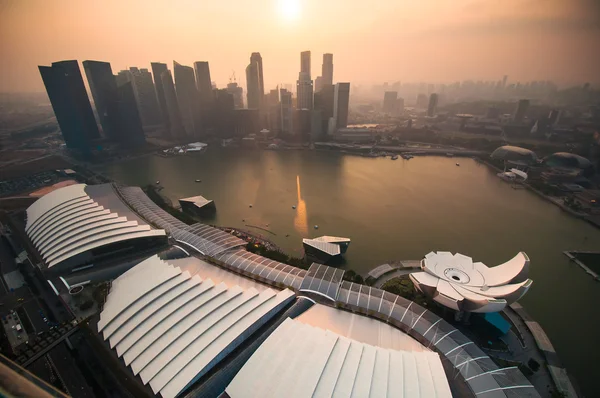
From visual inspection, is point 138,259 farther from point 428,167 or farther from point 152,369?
point 428,167

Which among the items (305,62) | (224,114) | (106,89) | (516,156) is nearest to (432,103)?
(305,62)

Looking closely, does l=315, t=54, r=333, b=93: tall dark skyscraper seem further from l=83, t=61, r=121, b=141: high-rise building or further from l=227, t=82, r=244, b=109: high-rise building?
l=83, t=61, r=121, b=141: high-rise building

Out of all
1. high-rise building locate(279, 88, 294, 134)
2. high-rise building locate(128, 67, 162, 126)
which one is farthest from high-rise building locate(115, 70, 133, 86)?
high-rise building locate(279, 88, 294, 134)

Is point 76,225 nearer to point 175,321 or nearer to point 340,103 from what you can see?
point 175,321

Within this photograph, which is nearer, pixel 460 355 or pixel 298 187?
pixel 460 355

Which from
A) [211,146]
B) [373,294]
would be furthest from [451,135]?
A: [373,294]

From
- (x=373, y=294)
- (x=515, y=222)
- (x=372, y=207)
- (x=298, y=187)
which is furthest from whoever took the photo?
(x=298, y=187)

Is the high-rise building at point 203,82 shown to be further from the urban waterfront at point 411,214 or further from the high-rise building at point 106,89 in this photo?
the urban waterfront at point 411,214
